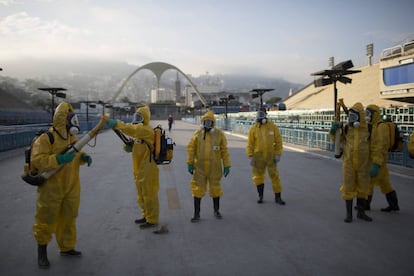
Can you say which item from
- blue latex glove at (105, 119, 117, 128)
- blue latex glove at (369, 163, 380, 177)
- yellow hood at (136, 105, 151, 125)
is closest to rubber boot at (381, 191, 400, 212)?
blue latex glove at (369, 163, 380, 177)

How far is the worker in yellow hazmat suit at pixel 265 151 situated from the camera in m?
6.30

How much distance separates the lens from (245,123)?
95.0 feet

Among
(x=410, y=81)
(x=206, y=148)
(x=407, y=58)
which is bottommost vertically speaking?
(x=206, y=148)

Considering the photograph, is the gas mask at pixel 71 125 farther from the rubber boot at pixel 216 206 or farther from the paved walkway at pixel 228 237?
the rubber boot at pixel 216 206

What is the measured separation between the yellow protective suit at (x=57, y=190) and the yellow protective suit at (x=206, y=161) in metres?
2.01

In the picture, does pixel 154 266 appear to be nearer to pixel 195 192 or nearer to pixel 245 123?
pixel 195 192

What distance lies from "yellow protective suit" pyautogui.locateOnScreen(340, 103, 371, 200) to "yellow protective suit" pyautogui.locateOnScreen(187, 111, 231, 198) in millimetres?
2073

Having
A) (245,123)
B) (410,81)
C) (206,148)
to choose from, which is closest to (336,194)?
(206,148)

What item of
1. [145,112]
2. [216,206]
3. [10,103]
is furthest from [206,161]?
[10,103]

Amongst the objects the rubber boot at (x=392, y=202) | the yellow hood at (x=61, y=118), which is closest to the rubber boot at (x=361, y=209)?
the rubber boot at (x=392, y=202)

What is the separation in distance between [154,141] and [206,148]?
3.18 feet

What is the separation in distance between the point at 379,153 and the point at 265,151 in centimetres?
199

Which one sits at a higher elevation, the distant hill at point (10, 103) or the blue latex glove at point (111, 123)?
the distant hill at point (10, 103)

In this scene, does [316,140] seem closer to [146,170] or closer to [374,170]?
[374,170]
